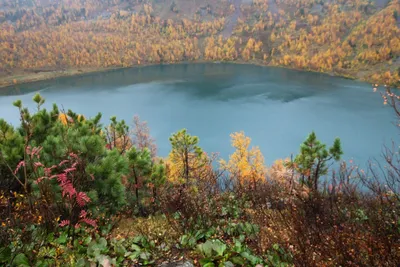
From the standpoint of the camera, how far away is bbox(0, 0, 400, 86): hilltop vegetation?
377 ft

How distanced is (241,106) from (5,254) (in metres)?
63.5

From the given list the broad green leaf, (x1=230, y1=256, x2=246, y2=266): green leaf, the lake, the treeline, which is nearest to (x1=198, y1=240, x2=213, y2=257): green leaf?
the treeline

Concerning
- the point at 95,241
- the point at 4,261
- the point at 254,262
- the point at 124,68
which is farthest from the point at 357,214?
the point at 124,68

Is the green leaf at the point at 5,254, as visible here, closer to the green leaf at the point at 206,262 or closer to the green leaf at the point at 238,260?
the green leaf at the point at 206,262

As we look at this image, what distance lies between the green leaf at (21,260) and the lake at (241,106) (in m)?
28.2

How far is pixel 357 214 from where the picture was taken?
536 cm

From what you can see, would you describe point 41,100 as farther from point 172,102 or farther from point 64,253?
point 172,102

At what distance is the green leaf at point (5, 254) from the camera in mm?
3715

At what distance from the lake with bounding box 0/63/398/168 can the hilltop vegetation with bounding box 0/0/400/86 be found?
24.0 m

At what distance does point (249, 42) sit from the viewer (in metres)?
152

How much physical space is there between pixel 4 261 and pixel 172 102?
67160 mm

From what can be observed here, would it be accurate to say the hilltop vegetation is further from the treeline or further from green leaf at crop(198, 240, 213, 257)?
green leaf at crop(198, 240, 213, 257)

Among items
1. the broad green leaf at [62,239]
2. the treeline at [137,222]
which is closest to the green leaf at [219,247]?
the treeline at [137,222]

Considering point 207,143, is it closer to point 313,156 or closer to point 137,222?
point 313,156
